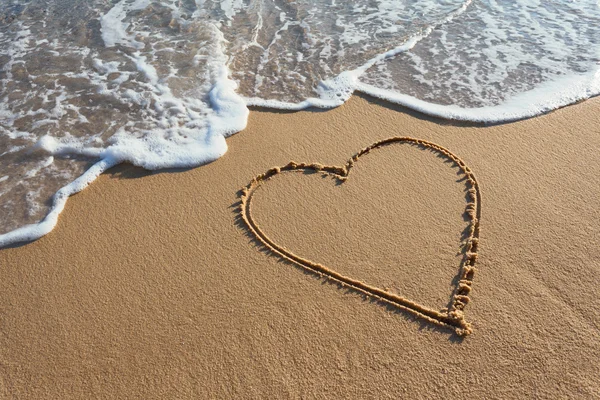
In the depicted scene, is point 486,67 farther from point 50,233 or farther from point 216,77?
point 50,233

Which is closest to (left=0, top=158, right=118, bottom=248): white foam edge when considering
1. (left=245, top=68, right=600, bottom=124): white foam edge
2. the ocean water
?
the ocean water

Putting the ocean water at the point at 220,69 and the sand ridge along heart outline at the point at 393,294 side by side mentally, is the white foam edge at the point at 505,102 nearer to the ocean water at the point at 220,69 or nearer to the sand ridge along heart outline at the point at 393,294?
the ocean water at the point at 220,69

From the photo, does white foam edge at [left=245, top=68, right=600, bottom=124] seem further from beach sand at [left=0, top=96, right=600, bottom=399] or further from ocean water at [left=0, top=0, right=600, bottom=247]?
beach sand at [left=0, top=96, right=600, bottom=399]

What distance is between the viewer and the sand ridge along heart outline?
2.51 meters

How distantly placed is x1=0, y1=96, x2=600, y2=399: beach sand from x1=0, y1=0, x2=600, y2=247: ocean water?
11.6 inches

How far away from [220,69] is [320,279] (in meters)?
2.66

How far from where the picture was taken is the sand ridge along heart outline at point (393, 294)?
8.24 feet

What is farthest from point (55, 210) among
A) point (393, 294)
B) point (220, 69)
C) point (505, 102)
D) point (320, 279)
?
point (505, 102)

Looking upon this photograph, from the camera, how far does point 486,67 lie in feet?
14.6

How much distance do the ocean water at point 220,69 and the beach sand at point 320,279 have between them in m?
0.30

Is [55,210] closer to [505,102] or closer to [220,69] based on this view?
[220,69]

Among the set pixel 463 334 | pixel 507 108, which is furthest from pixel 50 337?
pixel 507 108

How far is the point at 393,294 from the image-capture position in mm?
2609

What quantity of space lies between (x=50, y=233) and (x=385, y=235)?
2149 mm
